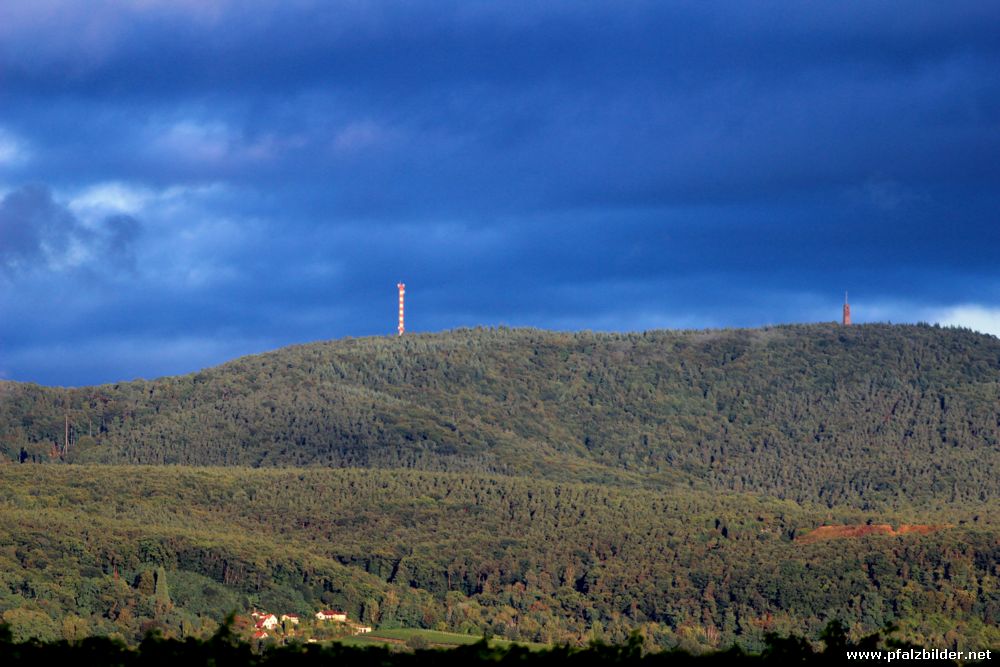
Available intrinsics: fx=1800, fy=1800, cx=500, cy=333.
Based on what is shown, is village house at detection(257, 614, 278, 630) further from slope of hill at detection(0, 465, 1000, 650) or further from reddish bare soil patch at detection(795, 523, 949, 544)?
reddish bare soil patch at detection(795, 523, 949, 544)

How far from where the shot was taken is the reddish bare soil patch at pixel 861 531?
623 ft

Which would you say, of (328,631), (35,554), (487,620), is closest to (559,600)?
(487,620)

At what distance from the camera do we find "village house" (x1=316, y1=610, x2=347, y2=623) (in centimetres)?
15588

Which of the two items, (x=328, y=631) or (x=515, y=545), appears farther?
(x=515, y=545)

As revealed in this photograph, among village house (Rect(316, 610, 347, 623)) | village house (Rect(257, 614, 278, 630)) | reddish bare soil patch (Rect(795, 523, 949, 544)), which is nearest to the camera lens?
village house (Rect(257, 614, 278, 630))

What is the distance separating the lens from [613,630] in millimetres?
155125

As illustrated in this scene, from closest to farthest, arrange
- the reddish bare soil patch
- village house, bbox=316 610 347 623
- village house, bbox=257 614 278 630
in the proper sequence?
village house, bbox=257 614 278 630 < village house, bbox=316 610 347 623 < the reddish bare soil patch

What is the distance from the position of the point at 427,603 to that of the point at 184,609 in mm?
25676

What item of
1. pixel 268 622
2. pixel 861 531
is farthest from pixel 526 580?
pixel 861 531

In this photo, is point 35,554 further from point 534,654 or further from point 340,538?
point 534,654

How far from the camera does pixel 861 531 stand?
19438cm

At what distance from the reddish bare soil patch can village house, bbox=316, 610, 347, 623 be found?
5701 centimetres

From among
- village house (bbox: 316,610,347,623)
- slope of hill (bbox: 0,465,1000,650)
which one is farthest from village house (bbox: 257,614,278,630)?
village house (bbox: 316,610,347,623)

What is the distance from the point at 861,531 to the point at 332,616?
2526 inches
